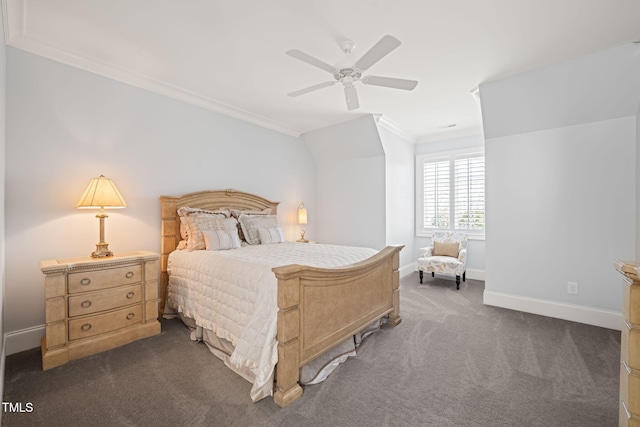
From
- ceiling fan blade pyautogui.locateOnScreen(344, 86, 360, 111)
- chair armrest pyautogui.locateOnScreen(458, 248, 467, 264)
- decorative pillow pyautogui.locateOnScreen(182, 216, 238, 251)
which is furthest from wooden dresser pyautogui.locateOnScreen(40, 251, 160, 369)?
chair armrest pyautogui.locateOnScreen(458, 248, 467, 264)

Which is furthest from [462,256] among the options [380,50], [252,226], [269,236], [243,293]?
[243,293]

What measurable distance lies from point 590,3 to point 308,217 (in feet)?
14.6

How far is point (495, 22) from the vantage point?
2232mm

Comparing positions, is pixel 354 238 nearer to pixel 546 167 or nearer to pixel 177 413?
pixel 546 167

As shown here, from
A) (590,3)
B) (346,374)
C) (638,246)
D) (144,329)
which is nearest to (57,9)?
(144,329)

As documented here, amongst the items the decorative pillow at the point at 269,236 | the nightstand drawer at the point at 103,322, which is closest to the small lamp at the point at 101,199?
the nightstand drawer at the point at 103,322

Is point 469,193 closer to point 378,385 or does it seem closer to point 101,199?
point 378,385

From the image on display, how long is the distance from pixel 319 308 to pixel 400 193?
147 inches

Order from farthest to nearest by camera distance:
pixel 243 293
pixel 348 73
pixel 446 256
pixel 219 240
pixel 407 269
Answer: pixel 407 269
pixel 446 256
pixel 219 240
pixel 348 73
pixel 243 293

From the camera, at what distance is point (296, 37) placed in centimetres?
244

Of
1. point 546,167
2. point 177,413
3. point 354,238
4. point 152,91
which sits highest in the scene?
point 152,91

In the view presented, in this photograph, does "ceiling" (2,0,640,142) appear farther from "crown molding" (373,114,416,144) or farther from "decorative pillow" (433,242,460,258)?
"decorative pillow" (433,242,460,258)

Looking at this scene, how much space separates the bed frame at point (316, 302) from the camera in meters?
1.81

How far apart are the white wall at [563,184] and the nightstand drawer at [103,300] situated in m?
4.21
